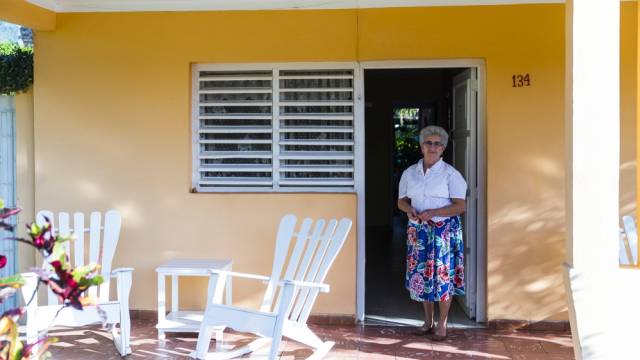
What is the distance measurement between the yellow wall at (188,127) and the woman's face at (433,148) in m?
0.56

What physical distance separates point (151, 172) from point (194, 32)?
1180mm

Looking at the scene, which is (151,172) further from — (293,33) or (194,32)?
(293,33)

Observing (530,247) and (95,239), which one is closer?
(95,239)

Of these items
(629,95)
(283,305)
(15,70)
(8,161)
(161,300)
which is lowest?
(161,300)

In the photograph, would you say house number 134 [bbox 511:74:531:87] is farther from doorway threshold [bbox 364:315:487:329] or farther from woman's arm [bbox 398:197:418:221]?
doorway threshold [bbox 364:315:487:329]

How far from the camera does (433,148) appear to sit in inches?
194

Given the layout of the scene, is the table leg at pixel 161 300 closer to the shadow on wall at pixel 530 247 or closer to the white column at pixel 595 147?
the shadow on wall at pixel 530 247

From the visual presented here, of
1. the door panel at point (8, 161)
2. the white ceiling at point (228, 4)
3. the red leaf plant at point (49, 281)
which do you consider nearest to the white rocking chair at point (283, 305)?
the white ceiling at point (228, 4)

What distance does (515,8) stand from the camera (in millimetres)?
5266

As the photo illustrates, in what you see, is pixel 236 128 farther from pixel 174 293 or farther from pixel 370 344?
pixel 370 344

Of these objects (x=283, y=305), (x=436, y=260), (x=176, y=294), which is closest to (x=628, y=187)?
(x=436, y=260)

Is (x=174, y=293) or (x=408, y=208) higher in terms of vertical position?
(x=408, y=208)

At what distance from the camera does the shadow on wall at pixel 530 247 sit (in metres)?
5.27

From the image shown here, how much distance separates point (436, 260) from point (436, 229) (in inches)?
8.7
